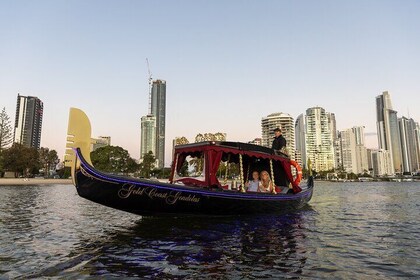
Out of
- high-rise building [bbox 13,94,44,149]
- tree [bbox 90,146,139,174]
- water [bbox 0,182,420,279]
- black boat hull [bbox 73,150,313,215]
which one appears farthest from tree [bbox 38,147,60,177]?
black boat hull [bbox 73,150,313,215]

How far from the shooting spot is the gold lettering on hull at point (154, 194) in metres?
10.5

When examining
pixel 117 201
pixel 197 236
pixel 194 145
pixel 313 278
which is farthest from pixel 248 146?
pixel 313 278

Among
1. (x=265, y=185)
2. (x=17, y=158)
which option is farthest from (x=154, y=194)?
(x=17, y=158)

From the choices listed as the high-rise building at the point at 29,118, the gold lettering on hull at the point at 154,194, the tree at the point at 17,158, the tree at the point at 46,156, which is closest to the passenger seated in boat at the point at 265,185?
the gold lettering on hull at the point at 154,194

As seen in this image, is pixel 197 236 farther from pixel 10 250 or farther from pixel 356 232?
pixel 356 232

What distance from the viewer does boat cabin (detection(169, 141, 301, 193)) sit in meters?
12.7

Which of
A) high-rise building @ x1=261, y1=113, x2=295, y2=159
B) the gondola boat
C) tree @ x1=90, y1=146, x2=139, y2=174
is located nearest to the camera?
the gondola boat

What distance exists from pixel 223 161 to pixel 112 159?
283ft

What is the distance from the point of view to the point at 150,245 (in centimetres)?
870

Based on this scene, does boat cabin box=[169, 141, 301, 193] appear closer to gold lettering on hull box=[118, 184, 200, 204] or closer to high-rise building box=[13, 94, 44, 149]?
gold lettering on hull box=[118, 184, 200, 204]

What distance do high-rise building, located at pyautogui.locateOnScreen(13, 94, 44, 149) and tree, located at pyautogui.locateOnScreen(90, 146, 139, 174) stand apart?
324ft

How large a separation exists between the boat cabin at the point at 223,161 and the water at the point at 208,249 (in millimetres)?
1790

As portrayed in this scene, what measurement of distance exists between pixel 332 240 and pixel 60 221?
1173 centimetres

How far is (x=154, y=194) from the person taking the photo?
1080cm
